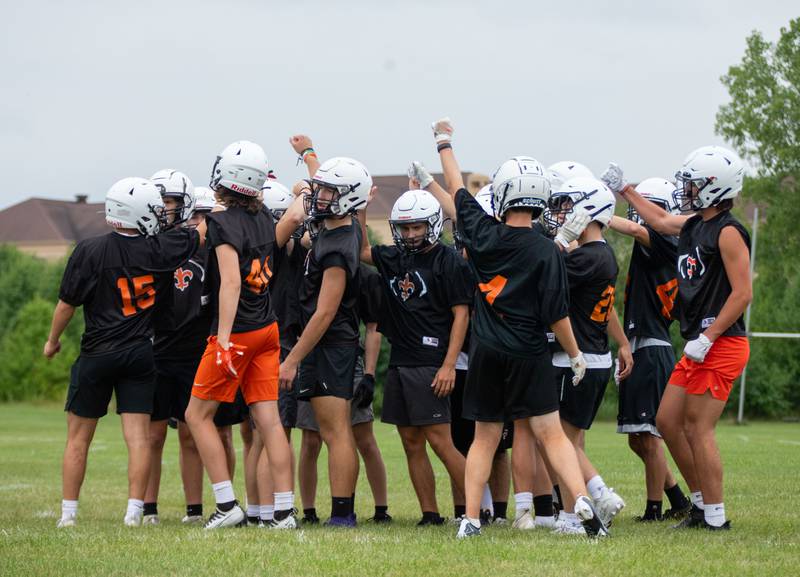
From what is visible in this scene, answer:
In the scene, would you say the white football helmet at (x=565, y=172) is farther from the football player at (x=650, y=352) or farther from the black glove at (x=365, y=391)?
the black glove at (x=365, y=391)

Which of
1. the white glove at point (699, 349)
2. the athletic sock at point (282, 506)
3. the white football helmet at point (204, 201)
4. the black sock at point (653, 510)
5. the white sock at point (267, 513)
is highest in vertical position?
the white football helmet at point (204, 201)

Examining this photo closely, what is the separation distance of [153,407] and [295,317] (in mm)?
1327

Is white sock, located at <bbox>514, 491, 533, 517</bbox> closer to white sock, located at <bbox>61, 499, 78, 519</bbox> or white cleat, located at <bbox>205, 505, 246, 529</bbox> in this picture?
white cleat, located at <bbox>205, 505, 246, 529</bbox>

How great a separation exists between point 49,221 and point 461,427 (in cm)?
7999

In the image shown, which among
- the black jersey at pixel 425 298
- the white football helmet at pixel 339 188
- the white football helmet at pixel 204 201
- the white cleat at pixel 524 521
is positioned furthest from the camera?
the white football helmet at pixel 204 201

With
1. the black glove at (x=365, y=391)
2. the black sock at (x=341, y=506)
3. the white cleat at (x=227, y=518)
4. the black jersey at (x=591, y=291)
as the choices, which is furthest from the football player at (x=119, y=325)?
the black jersey at (x=591, y=291)

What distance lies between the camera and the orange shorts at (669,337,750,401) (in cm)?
781

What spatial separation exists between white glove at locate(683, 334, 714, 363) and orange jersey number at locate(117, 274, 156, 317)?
3900 millimetres

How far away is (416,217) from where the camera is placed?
8.63 metres

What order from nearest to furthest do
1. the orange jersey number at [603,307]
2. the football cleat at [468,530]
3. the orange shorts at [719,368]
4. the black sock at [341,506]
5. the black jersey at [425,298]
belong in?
the football cleat at [468,530] < the orange shorts at [719,368] < the black sock at [341,506] < the orange jersey number at [603,307] < the black jersey at [425,298]

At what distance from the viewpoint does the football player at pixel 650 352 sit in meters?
9.27

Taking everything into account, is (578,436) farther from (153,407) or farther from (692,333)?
(153,407)

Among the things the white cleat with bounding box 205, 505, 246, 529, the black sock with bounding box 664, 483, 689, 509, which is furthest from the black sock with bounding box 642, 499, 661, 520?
the white cleat with bounding box 205, 505, 246, 529

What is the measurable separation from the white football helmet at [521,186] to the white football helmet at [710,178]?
1175 mm
